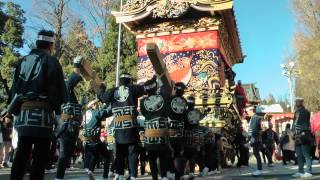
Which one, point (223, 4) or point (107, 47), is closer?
point (223, 4)

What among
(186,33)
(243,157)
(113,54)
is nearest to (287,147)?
(243,157)

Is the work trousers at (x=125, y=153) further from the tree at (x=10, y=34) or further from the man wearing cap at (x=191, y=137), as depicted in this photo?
the tree at (x=10, y=34)

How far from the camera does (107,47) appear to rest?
32.5 meters

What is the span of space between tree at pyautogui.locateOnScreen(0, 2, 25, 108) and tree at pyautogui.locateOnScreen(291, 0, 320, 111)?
2180cm

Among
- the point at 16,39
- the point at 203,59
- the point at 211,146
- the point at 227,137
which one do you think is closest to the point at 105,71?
the point at 16,39

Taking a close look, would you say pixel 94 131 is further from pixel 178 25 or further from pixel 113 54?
pixel 113 54

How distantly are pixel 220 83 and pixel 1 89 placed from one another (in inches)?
608

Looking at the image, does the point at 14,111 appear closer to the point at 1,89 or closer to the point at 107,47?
the point at 1,89

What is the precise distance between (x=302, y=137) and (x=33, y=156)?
7100 mm

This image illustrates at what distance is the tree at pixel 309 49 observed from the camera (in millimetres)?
34312

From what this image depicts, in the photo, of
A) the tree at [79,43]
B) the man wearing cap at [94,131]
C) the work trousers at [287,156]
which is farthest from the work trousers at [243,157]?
the tree at [79,43]

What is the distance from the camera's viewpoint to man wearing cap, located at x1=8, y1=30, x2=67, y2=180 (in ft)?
16.6

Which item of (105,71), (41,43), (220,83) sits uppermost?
(105,71)

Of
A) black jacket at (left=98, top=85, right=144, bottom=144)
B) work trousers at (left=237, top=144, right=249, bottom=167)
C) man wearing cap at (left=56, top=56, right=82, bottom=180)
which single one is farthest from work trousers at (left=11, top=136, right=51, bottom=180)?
work trousers at (left=237, top=144, right=249, bottom=167)
